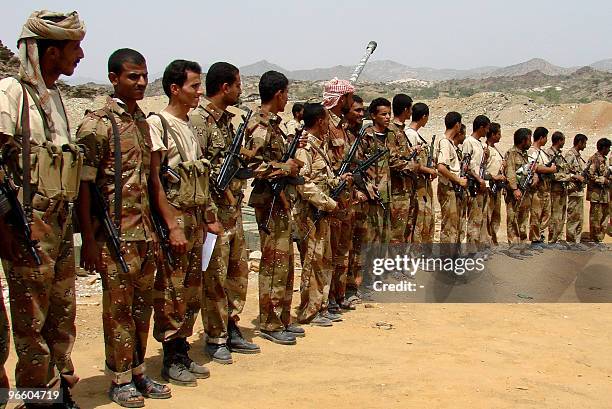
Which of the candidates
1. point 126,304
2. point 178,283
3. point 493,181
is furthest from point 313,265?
point 493,181

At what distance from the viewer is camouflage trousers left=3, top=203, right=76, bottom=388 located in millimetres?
3438

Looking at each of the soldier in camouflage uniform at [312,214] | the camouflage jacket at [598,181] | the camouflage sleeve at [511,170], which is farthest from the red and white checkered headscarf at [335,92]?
the camouflage jacket at [598,181]

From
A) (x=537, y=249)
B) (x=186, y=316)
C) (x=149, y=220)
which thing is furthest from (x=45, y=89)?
(x=537, y=249)

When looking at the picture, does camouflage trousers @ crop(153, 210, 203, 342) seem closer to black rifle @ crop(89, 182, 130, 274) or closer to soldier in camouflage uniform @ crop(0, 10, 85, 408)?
black rifle @ crop(89, 182, 130, 274)

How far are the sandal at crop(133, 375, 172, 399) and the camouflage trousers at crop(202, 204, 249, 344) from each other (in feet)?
2.97

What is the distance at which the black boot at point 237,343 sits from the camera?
5.52m

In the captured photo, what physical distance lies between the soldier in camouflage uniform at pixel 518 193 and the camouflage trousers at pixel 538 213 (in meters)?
0.11

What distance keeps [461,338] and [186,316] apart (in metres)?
2.81

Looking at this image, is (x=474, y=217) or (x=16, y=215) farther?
(x=474, y=217)

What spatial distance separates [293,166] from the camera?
568 centimetres

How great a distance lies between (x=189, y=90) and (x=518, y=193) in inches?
295

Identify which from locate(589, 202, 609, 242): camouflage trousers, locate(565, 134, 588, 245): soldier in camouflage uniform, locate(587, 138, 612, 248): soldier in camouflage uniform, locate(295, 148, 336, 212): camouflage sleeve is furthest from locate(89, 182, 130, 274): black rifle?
locate(589, 202, 609, 242): camouflage trousers

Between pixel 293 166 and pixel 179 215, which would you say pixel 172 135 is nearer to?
pixel 179 215

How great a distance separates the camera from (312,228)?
21.1ft
